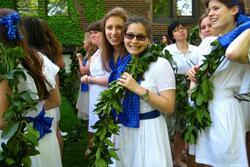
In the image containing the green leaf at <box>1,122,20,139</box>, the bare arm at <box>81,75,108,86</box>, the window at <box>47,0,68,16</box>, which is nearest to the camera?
the green leaf at <box>1,122,20,139</box>

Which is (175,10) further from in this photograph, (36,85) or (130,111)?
(36,85)

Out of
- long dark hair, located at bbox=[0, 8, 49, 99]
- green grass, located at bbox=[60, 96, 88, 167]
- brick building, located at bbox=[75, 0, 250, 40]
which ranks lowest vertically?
green grass, located at bbox=[60, 96, 88, 167]

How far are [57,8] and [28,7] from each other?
43.3 inches

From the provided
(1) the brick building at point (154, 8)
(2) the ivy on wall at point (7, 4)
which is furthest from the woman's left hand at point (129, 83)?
(1) the brick building at point (154, 8)

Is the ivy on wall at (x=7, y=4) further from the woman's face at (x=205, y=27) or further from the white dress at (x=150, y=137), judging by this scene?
the white dress at (x=150, y=137)

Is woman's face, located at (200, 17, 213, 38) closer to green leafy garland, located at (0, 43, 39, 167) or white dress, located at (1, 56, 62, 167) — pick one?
white dress, located at (1, 56, 62, 167)

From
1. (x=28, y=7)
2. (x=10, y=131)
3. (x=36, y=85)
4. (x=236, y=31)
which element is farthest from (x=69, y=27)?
(x=10, y=131)

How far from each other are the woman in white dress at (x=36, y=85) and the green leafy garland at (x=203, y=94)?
1068 millimetres

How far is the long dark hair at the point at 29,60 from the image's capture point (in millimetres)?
2734

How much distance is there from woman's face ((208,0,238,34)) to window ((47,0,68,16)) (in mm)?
13637

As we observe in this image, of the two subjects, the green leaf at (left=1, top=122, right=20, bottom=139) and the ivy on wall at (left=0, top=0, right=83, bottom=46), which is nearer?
the green leaf at (left=1, top=122, right=20, bottom=139)

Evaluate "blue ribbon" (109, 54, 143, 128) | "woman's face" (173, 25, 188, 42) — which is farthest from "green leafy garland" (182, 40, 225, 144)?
"woman's face" (173, 25, 188, 42)

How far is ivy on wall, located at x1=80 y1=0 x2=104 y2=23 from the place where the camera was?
1622 centimetres

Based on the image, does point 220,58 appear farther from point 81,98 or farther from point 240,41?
point 81,98
